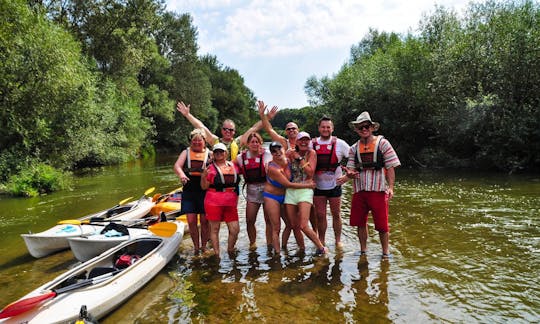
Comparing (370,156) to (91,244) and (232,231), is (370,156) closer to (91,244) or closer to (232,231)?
(232,231)

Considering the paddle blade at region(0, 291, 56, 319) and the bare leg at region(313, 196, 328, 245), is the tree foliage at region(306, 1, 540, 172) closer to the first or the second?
the bare leg at region(313, 196, 328, 245)

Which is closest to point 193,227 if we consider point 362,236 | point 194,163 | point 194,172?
point 194,172

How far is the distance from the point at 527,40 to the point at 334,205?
46.1 feet

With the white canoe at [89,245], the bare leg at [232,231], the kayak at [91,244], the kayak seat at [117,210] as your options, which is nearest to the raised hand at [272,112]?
the bare leg at [232,231]

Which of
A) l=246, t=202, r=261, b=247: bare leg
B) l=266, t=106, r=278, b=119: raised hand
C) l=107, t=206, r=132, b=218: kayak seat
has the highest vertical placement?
l=266, t=106, r=278, b=119: raised hand

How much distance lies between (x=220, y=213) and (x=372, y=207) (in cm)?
224

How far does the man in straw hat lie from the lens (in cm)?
528

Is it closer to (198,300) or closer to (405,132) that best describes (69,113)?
(198,300)

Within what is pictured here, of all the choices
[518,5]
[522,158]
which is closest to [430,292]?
[522,158]

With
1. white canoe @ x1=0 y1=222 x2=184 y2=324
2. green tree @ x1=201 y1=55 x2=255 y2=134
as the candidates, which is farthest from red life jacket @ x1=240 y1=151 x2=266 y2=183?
green tree @ x1=201 y1=55 x2=255 y2=134

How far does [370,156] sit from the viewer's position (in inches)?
209

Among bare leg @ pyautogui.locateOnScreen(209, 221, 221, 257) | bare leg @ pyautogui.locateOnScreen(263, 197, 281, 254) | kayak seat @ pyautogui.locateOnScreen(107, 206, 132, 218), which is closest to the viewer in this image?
bare leg @ pyautogui.locateOnScreen(263, 197, 281, 254)

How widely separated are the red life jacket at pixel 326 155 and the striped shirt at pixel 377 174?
29 cm

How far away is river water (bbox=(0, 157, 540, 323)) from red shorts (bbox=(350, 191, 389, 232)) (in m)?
0.65
